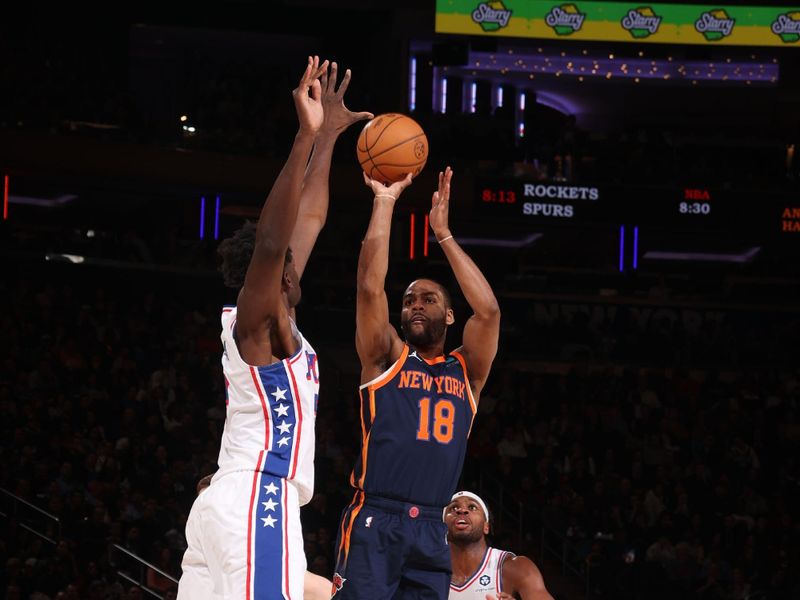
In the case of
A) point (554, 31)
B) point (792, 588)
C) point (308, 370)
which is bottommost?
point (792, 588)

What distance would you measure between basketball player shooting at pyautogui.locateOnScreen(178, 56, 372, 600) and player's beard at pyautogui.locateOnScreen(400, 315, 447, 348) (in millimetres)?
1111

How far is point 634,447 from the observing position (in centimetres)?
1653

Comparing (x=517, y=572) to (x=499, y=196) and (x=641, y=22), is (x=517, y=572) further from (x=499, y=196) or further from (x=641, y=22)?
(x=641, y=22)

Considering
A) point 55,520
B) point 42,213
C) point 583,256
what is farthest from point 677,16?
point 55,520

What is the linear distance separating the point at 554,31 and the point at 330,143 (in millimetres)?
15040

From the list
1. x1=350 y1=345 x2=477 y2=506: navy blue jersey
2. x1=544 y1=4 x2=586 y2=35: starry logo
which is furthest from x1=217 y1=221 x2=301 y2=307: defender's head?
x1=544 y1=4 x2=586 y2=35: starry logo

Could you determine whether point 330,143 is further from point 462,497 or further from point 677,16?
point 677,16

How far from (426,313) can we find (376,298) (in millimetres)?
276

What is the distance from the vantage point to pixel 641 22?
19844 mm

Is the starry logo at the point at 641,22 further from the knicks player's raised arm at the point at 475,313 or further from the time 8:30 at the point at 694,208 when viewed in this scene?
the knicks player's raised arm at the point at 475,313

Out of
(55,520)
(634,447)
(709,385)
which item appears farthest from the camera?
(709,385)

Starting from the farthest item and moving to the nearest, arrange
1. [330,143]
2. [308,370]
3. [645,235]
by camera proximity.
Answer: [645,235] < [330,143] < [308,370]

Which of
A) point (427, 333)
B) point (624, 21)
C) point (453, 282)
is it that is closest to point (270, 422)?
point (427, 333)

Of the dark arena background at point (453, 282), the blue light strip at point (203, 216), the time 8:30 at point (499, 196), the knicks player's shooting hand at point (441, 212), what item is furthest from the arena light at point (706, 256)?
the knicks player's shooting hand at point (441, 212)
